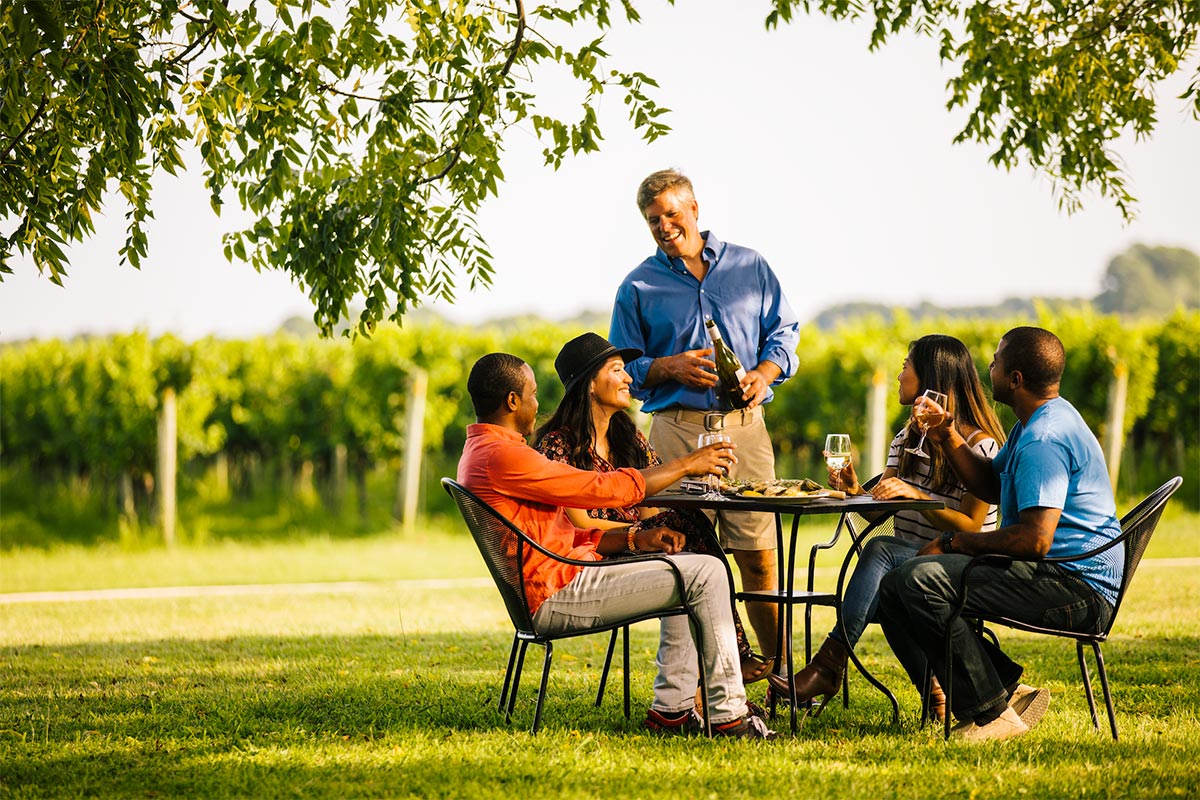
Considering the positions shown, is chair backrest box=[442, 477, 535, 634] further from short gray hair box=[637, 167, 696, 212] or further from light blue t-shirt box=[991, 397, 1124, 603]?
short gray hair box=[637, 167, 696, 212]

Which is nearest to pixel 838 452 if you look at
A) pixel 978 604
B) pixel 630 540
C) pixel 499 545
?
pixel 978 604

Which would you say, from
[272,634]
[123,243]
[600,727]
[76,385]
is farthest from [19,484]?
[600,727]

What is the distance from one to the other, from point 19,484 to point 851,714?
14.6m

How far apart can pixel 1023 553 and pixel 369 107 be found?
3.64 m

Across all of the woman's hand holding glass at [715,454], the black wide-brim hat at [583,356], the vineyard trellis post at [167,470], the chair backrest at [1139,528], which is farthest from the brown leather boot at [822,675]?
the vineyard trellis post at [167,470]

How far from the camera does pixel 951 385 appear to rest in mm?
4871

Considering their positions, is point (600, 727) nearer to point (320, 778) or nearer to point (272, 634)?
point (320, 778)

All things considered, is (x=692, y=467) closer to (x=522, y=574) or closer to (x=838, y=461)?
(x=838, y=461)

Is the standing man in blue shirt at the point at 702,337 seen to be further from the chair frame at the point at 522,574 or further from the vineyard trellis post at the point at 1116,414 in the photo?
the vineyard trellis post at the point at 1116,414

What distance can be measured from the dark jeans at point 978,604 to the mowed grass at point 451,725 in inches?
8.5

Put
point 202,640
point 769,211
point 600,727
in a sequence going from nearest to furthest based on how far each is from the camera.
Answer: point 600,727 → point 202,640 → point 769,211

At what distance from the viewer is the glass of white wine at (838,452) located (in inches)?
189

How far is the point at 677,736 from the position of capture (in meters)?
4.67

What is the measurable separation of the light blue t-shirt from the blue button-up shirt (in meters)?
1.58
